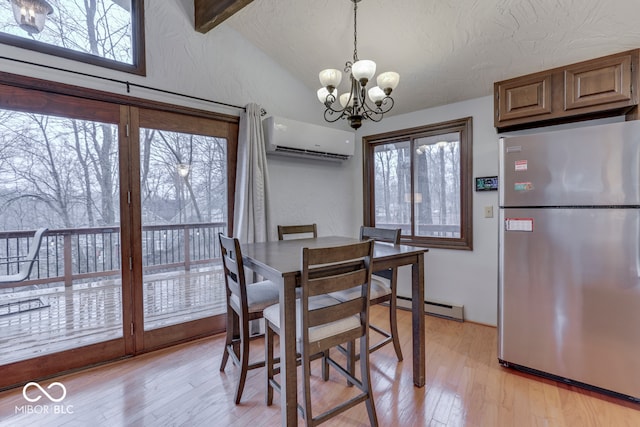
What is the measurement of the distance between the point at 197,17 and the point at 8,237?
2189 millimetres

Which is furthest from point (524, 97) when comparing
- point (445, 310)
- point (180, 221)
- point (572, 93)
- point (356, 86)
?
point (180, 221)

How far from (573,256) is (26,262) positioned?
3.59 meters

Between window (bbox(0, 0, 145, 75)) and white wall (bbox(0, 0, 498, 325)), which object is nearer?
window (bbox(0, 0, 145, 75))

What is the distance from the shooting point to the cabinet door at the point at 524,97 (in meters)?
2.28

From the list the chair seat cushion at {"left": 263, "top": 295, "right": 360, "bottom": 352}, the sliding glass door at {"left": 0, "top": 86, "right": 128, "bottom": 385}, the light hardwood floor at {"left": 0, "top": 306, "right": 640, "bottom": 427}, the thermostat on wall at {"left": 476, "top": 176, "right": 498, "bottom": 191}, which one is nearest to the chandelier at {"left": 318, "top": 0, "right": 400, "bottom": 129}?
the chair seat cushion at {"left": 263, "top": 295, "right": 360, "bottom": 352}

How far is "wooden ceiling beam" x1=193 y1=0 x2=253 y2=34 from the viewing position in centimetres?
229

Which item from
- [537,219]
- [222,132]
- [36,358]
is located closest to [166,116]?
[222,132]

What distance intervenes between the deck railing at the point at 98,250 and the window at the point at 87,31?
1.25 metres

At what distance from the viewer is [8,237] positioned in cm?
197

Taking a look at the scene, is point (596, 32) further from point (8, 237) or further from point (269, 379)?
point (8, 237)

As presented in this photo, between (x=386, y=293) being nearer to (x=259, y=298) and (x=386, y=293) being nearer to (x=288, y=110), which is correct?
(x=259, y=298)

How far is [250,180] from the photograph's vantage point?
2.82 meters

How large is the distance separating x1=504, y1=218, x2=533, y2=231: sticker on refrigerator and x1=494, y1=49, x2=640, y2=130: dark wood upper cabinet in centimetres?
87

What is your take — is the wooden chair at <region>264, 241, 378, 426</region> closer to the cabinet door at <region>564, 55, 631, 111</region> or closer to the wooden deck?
the wooden deck
